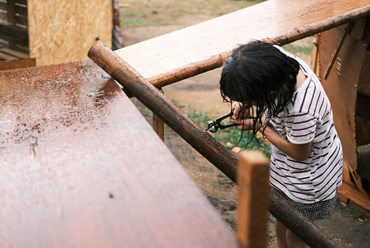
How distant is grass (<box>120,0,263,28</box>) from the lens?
36.4 ft

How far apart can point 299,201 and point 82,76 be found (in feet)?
3.95

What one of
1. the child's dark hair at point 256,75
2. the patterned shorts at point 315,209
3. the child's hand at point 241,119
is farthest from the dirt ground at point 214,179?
the child's dark hair at point 256,75

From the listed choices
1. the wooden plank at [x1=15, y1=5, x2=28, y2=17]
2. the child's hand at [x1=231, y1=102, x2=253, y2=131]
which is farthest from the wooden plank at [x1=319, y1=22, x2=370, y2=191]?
the wooden plank at [x1=15, y1=5, x2=28, y2=17]

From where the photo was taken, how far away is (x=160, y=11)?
12.3m

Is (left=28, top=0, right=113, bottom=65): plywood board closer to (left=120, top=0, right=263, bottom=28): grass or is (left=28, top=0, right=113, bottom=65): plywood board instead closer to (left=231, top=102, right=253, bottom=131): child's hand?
(left=231, top=102, right=253, bottom=131): child's hand

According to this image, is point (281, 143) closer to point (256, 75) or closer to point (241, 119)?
point (241, 119)

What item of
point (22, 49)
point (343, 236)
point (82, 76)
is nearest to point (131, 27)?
point (22, 49)

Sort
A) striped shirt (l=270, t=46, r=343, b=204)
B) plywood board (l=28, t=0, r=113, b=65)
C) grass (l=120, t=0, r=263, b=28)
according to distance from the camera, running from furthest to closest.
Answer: grass (l=120, t=0, r=263, b=28) → plywood board (l=28, t=0, r=113, b=65) → striped shirt (l=270, t=46, r=343, b=204)

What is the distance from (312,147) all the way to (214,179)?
2.36m

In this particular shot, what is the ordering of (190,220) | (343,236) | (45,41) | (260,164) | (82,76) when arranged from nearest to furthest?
1. (260,164)
2. (190,220)
3. (82,76)
4. (343,236)
5. (45,41)

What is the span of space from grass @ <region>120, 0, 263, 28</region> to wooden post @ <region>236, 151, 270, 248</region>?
10159mm

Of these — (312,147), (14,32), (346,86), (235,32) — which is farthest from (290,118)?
(14,32)

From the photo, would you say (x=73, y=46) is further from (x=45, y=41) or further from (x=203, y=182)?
(x=203, y=182)

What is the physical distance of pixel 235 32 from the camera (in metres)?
2.55
